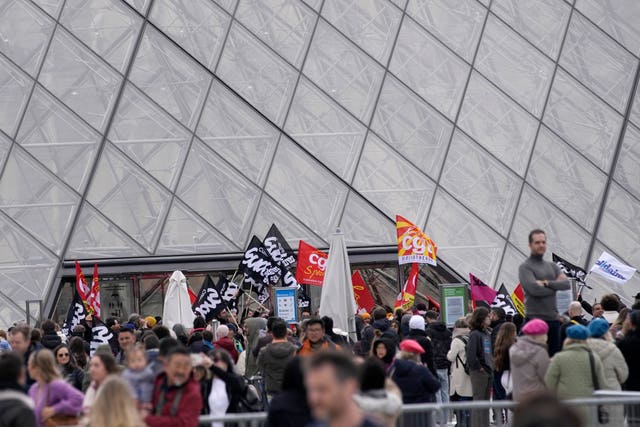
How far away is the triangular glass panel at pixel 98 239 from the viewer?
73.9ft

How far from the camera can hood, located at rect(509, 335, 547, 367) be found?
10.1 m

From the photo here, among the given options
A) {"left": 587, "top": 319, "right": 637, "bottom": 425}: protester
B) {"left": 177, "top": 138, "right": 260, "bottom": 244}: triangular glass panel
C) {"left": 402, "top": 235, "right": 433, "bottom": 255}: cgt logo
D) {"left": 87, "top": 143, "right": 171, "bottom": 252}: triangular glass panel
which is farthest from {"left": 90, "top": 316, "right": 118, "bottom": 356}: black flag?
{"left": 177, "top": 138, "right": 260, "bottom": 244}: triangular glass panel

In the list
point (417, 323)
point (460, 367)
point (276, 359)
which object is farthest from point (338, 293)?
point (276, 359)

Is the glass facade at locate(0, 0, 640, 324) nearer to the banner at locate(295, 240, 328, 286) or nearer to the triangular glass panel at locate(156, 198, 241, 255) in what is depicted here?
the triangular glass panel at locate(156, 198, 241, 255)

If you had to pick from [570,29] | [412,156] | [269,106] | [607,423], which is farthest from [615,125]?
[607,423]

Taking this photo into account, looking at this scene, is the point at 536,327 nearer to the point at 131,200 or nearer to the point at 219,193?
the point at 219,193

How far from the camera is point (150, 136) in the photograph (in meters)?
23.2

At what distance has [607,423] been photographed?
356 inches

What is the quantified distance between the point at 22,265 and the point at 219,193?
3.38 metres

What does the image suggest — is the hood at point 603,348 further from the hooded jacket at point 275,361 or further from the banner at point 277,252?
the banner at point 277,252

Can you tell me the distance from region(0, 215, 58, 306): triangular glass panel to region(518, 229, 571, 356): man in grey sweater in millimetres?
13037

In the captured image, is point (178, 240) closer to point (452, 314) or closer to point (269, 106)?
point (269, 106)

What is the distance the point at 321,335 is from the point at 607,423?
286 cm

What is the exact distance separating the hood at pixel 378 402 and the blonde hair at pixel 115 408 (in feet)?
3.75
